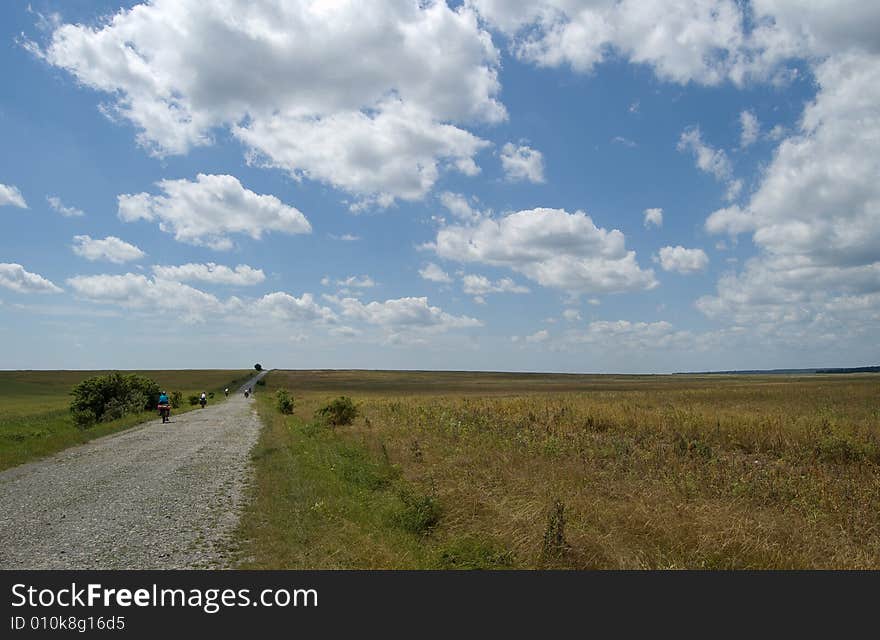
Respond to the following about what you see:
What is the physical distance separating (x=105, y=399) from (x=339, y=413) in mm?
21004

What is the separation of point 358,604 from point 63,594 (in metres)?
3.32

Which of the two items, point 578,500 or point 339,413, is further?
point 339,413

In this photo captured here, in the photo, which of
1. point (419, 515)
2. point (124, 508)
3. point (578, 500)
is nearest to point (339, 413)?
point (124, 508)

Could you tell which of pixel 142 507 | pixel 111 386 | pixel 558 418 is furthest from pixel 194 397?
pixel 142 507

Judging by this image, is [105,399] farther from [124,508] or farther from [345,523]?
[345,523]

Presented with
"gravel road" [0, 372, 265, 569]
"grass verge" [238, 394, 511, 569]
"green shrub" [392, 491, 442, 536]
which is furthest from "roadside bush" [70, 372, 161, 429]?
"green shrub" [392, 491, 442, 536]

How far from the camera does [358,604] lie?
5852 mm

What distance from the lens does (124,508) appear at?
10.4 m

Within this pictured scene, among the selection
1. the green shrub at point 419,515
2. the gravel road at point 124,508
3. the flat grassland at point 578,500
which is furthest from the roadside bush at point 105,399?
the green shrub at point 419,515

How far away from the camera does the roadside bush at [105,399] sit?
37.4 m

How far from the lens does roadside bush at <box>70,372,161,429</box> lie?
37.4m

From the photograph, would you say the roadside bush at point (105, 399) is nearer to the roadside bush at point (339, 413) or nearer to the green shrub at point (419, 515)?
the roadside bush at point (339, 413)

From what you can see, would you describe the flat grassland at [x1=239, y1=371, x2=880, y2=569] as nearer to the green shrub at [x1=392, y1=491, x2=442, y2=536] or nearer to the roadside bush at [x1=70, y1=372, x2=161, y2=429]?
the green shrub at [x1=392, y1=491, x2=442, y2=536]

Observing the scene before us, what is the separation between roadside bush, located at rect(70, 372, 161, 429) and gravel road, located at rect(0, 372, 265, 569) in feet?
66.5
